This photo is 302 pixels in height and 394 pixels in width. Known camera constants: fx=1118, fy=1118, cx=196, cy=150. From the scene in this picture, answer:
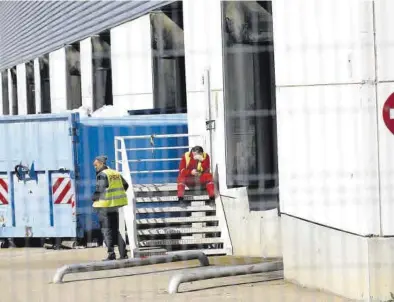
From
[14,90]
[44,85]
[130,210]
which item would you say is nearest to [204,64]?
[130,210]

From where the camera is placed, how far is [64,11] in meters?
32.9

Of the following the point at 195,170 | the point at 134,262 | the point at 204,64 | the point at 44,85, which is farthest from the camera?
the point at 44,85

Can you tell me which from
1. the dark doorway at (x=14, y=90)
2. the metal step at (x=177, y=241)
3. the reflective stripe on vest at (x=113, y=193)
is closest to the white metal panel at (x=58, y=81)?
the dark doorway at (x=14, y=90)

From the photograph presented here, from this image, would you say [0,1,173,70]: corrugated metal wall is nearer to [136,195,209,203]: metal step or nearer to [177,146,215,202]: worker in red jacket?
[177,146,215,202]: worker in red jacket

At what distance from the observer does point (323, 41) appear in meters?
12.2

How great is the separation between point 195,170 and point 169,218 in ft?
2.85

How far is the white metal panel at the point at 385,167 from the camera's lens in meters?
11.1

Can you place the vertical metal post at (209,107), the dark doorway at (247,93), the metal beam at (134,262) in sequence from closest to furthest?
1. the metal beam at (134,262)
2. the dark doorway at (247,93)
3. the vertical metal post at (209,107)

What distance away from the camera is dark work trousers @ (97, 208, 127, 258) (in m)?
16.8

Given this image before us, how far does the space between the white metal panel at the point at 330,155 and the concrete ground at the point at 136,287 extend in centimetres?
92

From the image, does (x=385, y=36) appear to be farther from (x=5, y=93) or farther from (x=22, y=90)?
(x=5, y=93)

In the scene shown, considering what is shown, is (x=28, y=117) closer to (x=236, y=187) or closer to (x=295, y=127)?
(x=236, y=187)

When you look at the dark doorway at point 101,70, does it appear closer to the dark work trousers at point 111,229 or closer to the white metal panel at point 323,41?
the dark work trousers at point 111,229

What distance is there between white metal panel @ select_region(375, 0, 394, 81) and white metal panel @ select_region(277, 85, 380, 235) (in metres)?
0.28
